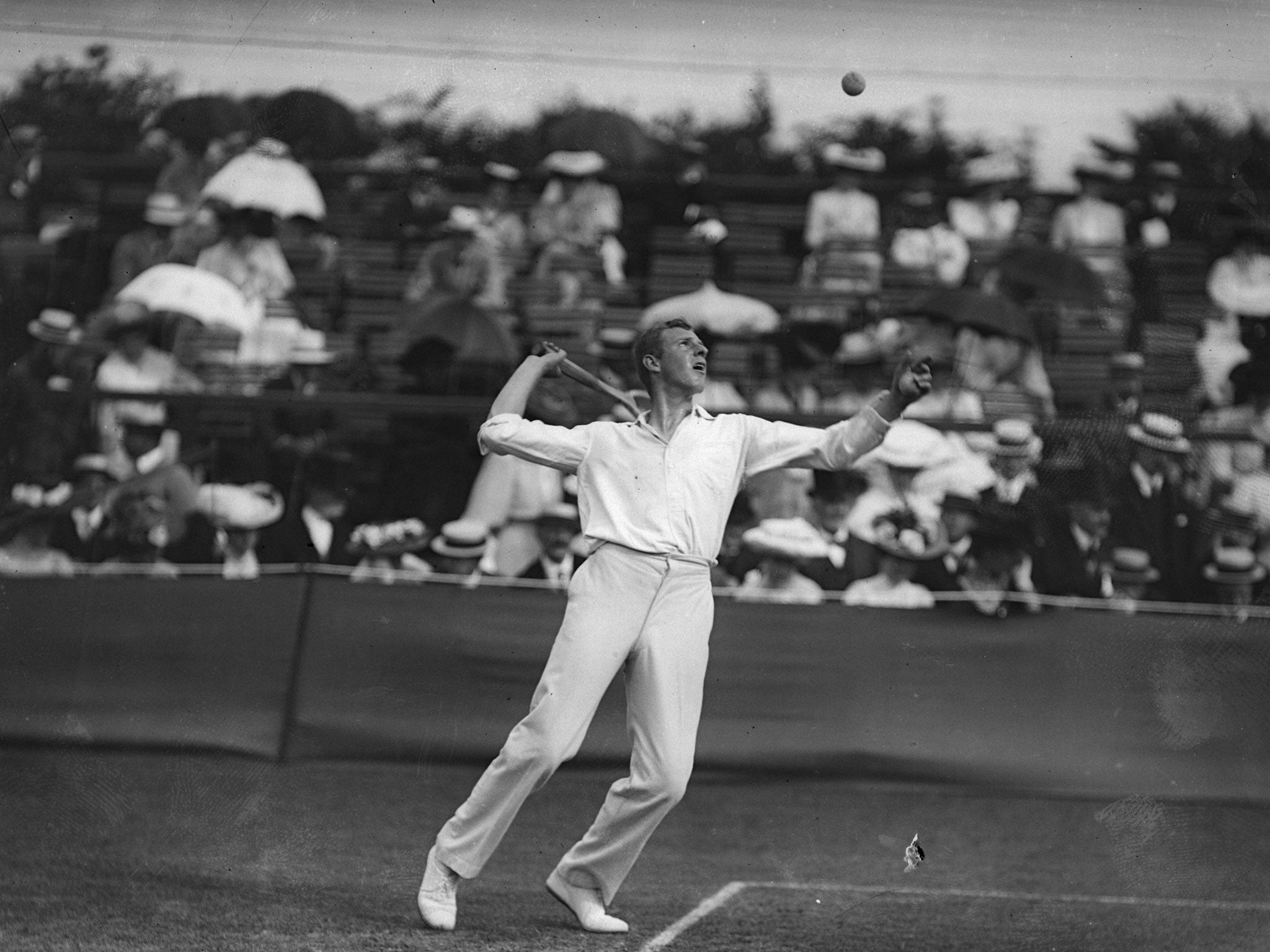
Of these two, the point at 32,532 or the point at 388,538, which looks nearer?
the point at 32,532

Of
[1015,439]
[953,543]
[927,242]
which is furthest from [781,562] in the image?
[927,242]

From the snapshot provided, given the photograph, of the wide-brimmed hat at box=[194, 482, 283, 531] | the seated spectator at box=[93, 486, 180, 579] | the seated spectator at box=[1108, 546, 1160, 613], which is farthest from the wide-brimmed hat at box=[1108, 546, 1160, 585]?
the seated spectator at box=[93, 486, 180, 579]

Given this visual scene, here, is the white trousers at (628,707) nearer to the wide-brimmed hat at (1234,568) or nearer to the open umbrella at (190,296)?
the wide-brimmed hat at (1234,568)

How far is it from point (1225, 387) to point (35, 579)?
5704 millimetres

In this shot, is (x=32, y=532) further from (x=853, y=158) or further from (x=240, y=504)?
(x=853, y=158)

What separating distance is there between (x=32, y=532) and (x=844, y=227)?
4.55 metres

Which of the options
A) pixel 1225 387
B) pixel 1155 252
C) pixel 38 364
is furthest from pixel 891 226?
pixel 38 364

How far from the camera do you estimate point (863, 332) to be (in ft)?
29.1

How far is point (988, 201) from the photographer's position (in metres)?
9.52

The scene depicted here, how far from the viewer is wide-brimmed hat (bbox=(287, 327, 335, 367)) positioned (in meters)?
8.52

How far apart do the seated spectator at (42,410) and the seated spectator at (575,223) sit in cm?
252

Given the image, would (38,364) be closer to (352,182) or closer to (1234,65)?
(352,182)

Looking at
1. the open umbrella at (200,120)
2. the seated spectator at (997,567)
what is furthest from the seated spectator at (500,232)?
the seated spectator at (997,567)

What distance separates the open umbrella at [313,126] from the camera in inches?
359
